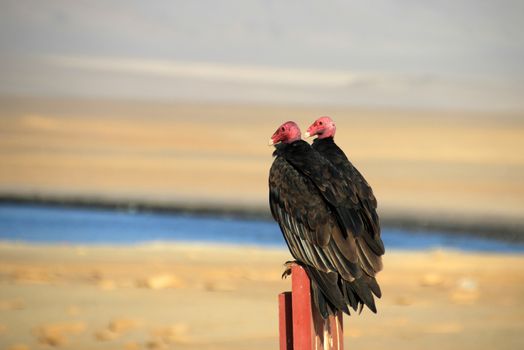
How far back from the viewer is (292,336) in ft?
18.1

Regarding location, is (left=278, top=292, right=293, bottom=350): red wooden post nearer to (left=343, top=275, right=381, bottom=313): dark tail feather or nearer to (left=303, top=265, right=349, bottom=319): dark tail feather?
(left=303, top=265, right=349, bottom=319): dark tail feather

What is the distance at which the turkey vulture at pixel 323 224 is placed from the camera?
219 inches

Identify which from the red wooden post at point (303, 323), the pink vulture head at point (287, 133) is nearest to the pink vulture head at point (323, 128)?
the pink vulture head at point (287, 133)

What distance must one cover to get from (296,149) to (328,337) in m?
1.18

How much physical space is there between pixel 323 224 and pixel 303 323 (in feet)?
2.25

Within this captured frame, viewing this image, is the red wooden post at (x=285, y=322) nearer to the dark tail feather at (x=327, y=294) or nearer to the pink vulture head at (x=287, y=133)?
the dark tail feather at (x=327, y=294)

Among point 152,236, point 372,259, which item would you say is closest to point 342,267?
point 372,259

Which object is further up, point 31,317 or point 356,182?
point 31,317

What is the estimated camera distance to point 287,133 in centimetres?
649

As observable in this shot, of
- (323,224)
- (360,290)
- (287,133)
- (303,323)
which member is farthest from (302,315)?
(287,133)

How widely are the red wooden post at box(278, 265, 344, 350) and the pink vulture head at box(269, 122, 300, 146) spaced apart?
1003 millimetres

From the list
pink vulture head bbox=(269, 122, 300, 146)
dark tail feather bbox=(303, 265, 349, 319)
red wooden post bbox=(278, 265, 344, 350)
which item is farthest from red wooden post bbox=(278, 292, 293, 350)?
pink vulture head bbox=(269, 122, 300, 146)

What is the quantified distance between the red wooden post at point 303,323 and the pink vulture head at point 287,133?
100cm

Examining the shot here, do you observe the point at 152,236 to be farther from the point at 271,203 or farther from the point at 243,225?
the point at 271,203
